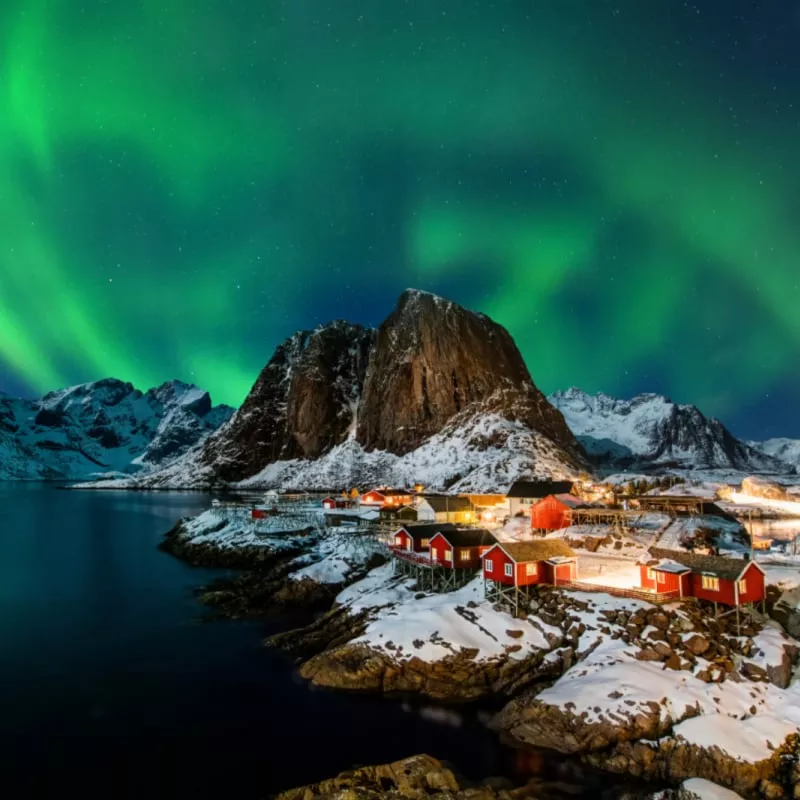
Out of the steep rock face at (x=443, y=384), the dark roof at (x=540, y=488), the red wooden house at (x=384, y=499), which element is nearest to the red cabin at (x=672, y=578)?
the dark roof at (x=540, y=488)

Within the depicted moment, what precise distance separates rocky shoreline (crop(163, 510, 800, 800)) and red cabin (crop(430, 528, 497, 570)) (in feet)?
13.2

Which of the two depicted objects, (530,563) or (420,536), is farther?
(420,536)

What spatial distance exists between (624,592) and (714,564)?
5693mm

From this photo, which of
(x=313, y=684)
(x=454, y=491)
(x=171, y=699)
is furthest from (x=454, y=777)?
(x=454, y=491)

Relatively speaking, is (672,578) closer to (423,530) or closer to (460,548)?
(460,548)

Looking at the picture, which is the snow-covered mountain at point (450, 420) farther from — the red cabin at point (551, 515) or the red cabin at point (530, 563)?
the red cabin at point (530, 563)

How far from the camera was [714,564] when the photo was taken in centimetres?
3347

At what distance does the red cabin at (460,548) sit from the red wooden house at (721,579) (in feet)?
48.2

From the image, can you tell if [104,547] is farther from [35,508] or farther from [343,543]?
[35,508]

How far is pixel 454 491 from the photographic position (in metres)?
131

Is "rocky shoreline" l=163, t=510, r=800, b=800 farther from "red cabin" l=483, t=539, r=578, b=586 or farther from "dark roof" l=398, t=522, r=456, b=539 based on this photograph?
"dark roof" l=398, t=522, r=456, b=539

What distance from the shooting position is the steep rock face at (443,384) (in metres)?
178

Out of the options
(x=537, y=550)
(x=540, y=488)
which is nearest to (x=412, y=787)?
(x=537, y=550)

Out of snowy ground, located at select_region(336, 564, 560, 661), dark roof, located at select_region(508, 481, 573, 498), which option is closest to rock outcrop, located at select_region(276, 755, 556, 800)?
snowy ground, located at select_region(336, 564, 560, 661)
